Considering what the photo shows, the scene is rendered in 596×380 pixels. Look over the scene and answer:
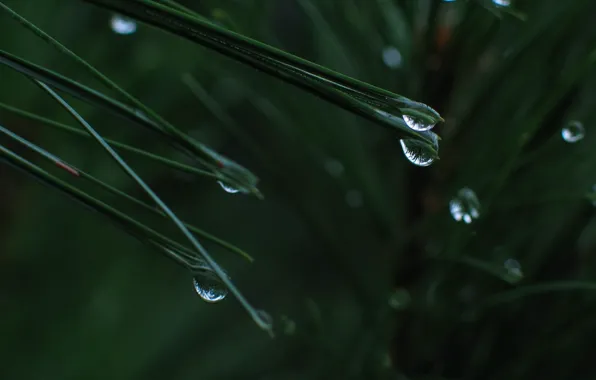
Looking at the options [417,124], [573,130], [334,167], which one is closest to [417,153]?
[417,124]

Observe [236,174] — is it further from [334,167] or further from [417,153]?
[334,167]

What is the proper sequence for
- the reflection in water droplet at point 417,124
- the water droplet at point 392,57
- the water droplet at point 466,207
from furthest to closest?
1. the water droplet at point 392,57
2. the water droplet at point 466,207
3. the reflection in water droplet at point 417,124

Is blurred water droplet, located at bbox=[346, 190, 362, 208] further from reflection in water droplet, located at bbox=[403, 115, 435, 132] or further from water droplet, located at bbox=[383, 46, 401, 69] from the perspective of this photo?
reflection in water droplet, located at bbox=[403, 115, 435, 132]

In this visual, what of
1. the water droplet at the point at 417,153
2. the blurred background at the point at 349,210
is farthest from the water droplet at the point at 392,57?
the water droplet at the point at 417,153

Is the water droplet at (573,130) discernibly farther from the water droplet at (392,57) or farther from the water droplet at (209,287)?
the water droplet at (209,287)

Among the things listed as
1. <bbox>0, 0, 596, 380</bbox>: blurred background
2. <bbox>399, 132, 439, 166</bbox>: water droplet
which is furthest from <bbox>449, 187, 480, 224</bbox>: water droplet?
<bbox>399, 132, 439, 166</bbox>: water droplet
